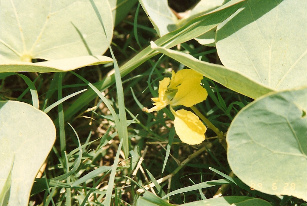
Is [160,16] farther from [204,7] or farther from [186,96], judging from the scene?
[186,96]

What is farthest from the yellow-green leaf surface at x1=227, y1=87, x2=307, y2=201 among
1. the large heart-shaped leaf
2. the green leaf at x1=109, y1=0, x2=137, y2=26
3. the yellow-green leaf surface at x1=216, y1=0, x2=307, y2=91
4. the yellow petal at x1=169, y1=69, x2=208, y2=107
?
the green leaf at x1=109, y1=0, x2=137, y2=26

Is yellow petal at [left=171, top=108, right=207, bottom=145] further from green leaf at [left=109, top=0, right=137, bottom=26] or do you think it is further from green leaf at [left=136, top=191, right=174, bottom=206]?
green leaf at [left=109, top=0, right=137, bottom=26]

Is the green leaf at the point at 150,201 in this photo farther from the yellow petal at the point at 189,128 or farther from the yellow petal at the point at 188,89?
the yellow petal at the point at 188,89

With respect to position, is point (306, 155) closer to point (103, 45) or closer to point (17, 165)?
point (103, 45)

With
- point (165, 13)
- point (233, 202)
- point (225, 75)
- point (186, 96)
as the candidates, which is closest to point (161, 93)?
point (186, 96)

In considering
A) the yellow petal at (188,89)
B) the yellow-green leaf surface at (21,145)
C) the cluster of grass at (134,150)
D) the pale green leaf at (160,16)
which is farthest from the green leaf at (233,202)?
the pale green leaf at (160,16)

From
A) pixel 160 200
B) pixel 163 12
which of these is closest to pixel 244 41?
pixel 163 12

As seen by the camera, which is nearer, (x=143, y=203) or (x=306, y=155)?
(x=306, y=155)
